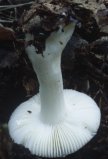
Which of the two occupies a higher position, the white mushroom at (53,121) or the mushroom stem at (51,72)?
the mushroom stem at (51,72)

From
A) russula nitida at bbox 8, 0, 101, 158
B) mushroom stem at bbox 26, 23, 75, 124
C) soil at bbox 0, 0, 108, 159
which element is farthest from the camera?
soil at bbox 0, 0, 108, 159

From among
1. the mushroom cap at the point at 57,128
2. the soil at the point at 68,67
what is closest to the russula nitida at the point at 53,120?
the mushroom cap at the point at 57,128

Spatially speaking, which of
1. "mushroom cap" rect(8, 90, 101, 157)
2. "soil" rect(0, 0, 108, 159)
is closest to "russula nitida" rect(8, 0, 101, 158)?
"mushroom cap" rect(8, 90, 101, 157)

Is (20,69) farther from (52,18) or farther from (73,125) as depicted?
(52,18)

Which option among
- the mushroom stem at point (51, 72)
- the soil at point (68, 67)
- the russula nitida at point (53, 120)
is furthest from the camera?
the soil at point (68, 67)

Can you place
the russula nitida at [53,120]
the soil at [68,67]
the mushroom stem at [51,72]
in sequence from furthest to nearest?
the soil at [68,67] → the russula nitida at [53,120] → the mushroom stem at [51,72]

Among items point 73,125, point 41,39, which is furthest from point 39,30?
point 73,125

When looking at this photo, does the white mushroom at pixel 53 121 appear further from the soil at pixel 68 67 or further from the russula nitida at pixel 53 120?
the soil at pixel 68 67

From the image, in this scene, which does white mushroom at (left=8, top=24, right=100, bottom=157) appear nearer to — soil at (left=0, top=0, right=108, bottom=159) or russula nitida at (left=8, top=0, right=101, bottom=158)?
russula nitida at (left=8, top=0, right=101, bottom=158)

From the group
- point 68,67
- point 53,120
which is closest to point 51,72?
point 53,120
